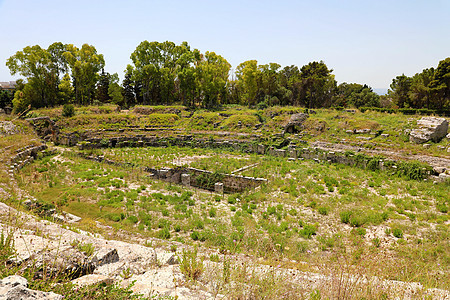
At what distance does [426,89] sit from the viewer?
1332 inches

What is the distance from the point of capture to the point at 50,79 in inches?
1438

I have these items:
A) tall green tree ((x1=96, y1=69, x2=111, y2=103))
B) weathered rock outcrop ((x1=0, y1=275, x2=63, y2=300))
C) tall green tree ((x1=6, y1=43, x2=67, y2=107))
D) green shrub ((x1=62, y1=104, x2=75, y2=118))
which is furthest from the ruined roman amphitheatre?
tall green tree ((x1=96, y1=69, x2=111, y2=103))

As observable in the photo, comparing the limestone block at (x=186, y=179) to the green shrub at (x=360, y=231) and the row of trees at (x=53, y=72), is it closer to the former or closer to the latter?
the green shrub at (x=360, y=231)

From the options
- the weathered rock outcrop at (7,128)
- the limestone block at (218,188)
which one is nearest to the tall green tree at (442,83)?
the limestone block at (218,188)

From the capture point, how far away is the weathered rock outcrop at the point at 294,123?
28.0 metres

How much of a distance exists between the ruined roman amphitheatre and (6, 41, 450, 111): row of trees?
1146 cm

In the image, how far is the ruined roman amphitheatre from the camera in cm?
400

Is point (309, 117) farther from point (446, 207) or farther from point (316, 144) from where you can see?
point (446, 207)

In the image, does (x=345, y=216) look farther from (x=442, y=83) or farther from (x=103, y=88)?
(x=103, y=88)

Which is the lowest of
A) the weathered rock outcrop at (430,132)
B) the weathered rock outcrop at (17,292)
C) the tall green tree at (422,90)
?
the weathered rock outcrop at (17,292)

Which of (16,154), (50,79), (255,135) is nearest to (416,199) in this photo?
(255,135)

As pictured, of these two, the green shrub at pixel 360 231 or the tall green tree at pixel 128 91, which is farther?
the tall green tree at pixel 128 91

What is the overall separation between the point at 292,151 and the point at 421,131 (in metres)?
10.4

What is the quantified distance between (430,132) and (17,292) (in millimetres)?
25236
